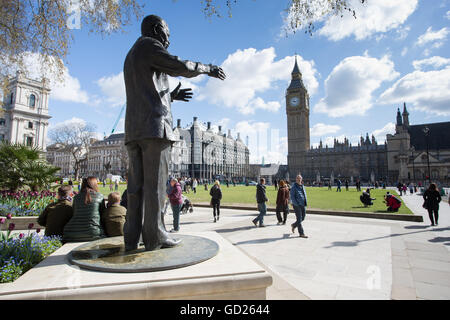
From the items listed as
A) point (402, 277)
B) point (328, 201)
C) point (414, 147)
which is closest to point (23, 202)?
point (402, 277)

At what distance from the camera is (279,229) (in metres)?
8.52

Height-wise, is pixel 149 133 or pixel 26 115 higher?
pixel 26 115

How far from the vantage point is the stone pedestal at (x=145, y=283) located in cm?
208

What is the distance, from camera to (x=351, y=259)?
509 cm

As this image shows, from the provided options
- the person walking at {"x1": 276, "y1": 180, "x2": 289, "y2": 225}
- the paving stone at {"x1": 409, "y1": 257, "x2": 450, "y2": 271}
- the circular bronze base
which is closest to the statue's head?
the circular bronze base

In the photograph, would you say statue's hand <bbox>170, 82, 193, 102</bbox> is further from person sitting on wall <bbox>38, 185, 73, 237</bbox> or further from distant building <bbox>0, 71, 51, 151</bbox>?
distant building <bbox>0, 71, 51, 151</bbox>

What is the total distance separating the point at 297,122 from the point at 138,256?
110 m

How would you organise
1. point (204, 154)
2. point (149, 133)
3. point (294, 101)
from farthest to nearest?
point (294, 101), point (204, 154), point (149, 133)

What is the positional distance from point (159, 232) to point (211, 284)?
1230mm

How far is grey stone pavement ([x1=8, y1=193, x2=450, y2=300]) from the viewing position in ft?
Answer: 11.6

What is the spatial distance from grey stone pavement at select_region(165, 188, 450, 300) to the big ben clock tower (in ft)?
316

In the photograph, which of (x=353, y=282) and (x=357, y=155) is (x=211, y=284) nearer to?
(x=353, y=282)

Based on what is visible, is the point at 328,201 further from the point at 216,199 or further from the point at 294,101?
the point at 294,101

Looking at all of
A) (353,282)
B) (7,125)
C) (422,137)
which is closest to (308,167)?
(422,137)
